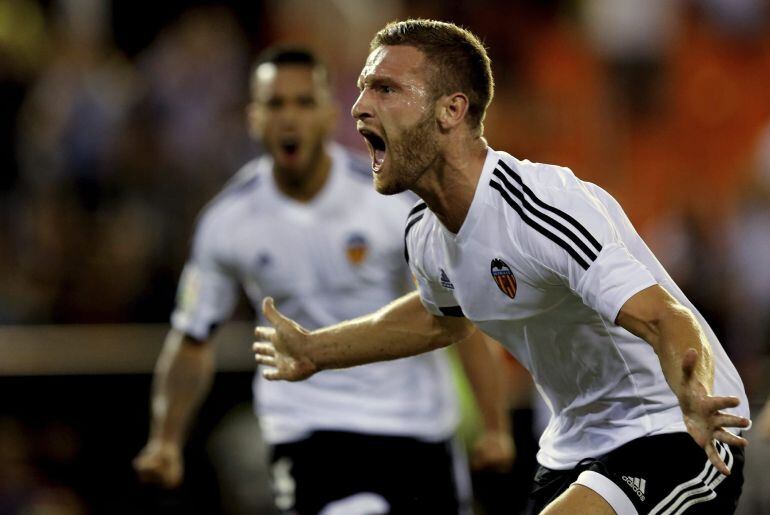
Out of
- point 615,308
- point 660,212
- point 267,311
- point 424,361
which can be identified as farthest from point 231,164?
point 615,308

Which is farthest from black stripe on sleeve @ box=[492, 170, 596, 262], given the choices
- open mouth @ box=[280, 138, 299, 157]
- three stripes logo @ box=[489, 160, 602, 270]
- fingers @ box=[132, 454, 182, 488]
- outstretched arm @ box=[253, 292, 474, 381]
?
fingers @ box=[132, 454, 182, 488]

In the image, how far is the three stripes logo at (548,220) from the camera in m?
3.68

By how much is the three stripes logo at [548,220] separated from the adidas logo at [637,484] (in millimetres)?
633

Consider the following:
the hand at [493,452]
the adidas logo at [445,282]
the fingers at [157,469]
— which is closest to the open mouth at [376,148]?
the adidas logo at [445,282]

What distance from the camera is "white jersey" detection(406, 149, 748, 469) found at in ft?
12.2

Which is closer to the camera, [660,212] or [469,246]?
[469,246]

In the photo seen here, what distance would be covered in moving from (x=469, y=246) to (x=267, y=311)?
782 millimetres

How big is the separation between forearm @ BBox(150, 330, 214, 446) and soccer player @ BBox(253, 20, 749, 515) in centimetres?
227

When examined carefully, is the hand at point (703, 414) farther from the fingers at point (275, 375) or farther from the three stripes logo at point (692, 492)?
the fingers at point (275, 375)

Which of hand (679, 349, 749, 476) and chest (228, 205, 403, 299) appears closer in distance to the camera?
hand (679, 349, 749, 476)

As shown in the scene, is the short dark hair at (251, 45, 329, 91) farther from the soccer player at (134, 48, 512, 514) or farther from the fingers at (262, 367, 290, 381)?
the fingers at (262, 367, 290, 381)

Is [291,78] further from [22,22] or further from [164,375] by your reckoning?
[22,22]

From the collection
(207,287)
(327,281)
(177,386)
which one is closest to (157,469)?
(177,386)

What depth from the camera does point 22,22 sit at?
448 inches
